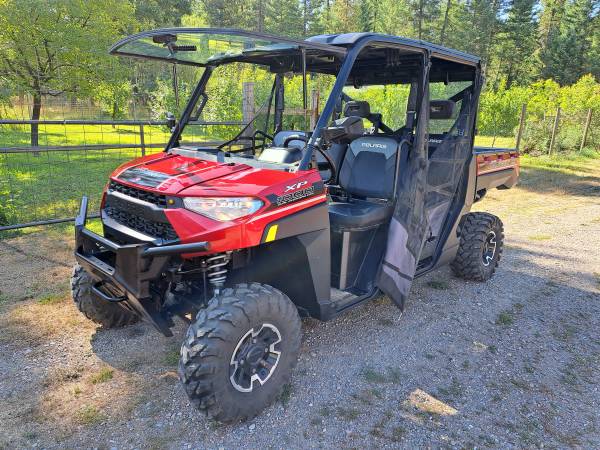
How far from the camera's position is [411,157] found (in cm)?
359

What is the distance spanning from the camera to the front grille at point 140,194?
2661mm

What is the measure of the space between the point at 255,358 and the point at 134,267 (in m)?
0.90

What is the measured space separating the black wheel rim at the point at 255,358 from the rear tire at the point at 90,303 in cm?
125

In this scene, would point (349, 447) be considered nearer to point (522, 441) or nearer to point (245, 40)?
point (522, 441)

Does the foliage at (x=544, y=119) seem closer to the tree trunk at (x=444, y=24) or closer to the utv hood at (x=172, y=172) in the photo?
the utv hood at (x=172, y=172)

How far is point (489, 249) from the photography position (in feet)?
16.9

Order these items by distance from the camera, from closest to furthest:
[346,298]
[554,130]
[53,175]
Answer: [346,298] → [53,175] → [554,130]

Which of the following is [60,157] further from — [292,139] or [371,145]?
[371,145]

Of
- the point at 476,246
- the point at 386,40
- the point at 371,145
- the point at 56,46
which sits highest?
the point at 56,46

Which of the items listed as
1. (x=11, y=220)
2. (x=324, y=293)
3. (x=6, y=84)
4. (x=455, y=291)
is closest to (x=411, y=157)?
(x=324, y=293)

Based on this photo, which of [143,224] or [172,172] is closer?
[143,224]

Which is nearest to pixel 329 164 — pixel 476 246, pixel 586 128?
pixel 476 246

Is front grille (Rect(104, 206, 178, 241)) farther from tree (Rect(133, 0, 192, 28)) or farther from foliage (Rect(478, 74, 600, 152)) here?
tree (Rect(133, 0, 192, 28))

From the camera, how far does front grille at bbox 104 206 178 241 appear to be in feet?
8.64
